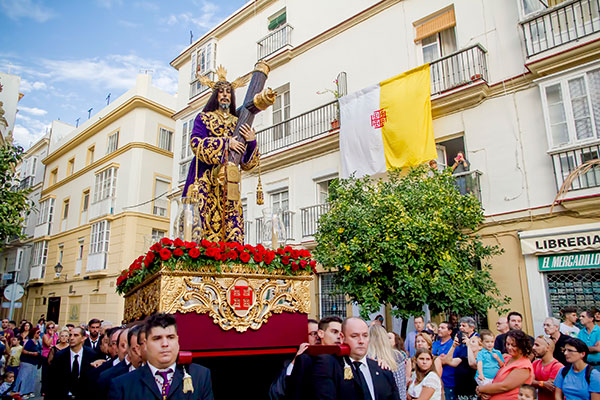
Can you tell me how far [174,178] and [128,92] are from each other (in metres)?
6.17

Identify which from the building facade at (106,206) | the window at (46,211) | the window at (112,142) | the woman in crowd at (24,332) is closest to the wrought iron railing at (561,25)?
the woman in crowd at (24,332)

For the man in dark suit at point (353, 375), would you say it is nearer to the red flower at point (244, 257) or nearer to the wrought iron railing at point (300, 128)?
the red flower at point (244, 257)

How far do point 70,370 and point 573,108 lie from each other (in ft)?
33.6

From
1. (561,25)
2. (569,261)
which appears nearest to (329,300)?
(569,261)

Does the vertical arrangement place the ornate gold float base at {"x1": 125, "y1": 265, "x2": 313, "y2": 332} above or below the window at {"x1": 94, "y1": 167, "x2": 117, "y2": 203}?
below

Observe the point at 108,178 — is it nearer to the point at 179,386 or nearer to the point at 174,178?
the point at 174,178

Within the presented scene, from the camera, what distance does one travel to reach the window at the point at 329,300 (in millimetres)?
12891

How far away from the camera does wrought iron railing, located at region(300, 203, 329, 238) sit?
13.7 m

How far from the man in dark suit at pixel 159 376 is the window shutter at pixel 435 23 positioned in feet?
39.3

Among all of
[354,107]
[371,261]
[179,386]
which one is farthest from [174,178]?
[179,386]

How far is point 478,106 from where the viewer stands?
36.3 ft

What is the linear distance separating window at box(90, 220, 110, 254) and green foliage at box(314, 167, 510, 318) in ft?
46.9

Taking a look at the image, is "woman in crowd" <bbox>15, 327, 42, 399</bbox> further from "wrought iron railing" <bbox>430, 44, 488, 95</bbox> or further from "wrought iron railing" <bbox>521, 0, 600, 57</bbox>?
"wrought iron railing" <bbox>521, 0, 600, 57</bbox>

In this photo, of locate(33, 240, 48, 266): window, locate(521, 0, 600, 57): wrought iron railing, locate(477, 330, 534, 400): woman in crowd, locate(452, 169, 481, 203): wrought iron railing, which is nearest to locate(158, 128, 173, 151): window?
locate(33, 240, 48, 266): window
